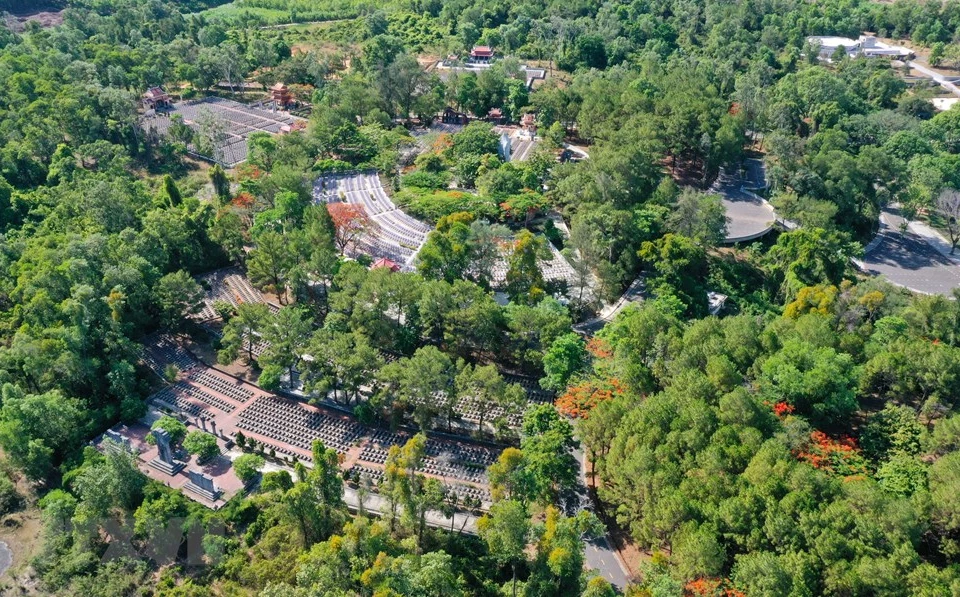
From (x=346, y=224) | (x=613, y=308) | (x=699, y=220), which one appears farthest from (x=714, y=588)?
(x=346, y=224)

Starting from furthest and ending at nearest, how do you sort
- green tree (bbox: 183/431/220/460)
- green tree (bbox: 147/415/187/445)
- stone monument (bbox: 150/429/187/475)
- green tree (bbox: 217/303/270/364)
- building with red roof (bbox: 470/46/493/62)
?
1. building with red roof (bbox: 470/46/493/62)
2. green tree (bbox: 217/303/270/364)
3. green tree (bbox: 147/415/187/445)
4. green tree (bbox: 183/431/220/460)
5. stone monument (bbox: 150/429/187/475)

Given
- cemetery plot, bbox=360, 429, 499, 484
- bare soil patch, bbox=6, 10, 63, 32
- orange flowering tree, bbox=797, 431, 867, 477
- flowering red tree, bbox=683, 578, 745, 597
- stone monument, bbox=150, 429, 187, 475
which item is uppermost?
bare soil patch, bbox=6, 10, 63, 32

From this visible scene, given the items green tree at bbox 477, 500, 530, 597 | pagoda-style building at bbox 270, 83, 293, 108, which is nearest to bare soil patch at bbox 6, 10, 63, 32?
pagoda-style building at bbox 270, 83, 293, 108

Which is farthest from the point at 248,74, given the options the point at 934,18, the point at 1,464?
the point at 934,18

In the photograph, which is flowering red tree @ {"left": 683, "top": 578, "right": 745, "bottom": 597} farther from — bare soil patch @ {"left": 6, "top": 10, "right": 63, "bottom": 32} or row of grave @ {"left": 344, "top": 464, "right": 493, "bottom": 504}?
bare soil patch @ {"left": 6, "top": 10, "right": 63, "bottom": 32}

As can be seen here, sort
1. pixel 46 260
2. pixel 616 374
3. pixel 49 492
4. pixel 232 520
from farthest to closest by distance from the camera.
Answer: pixel 46 260
pixel 616 374
pixel 49 492
pixel 232 520

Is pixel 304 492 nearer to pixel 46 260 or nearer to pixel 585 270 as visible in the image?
pixel 585 270

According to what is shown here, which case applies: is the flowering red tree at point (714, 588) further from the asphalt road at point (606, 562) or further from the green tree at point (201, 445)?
the green tree at point (201, 445)
